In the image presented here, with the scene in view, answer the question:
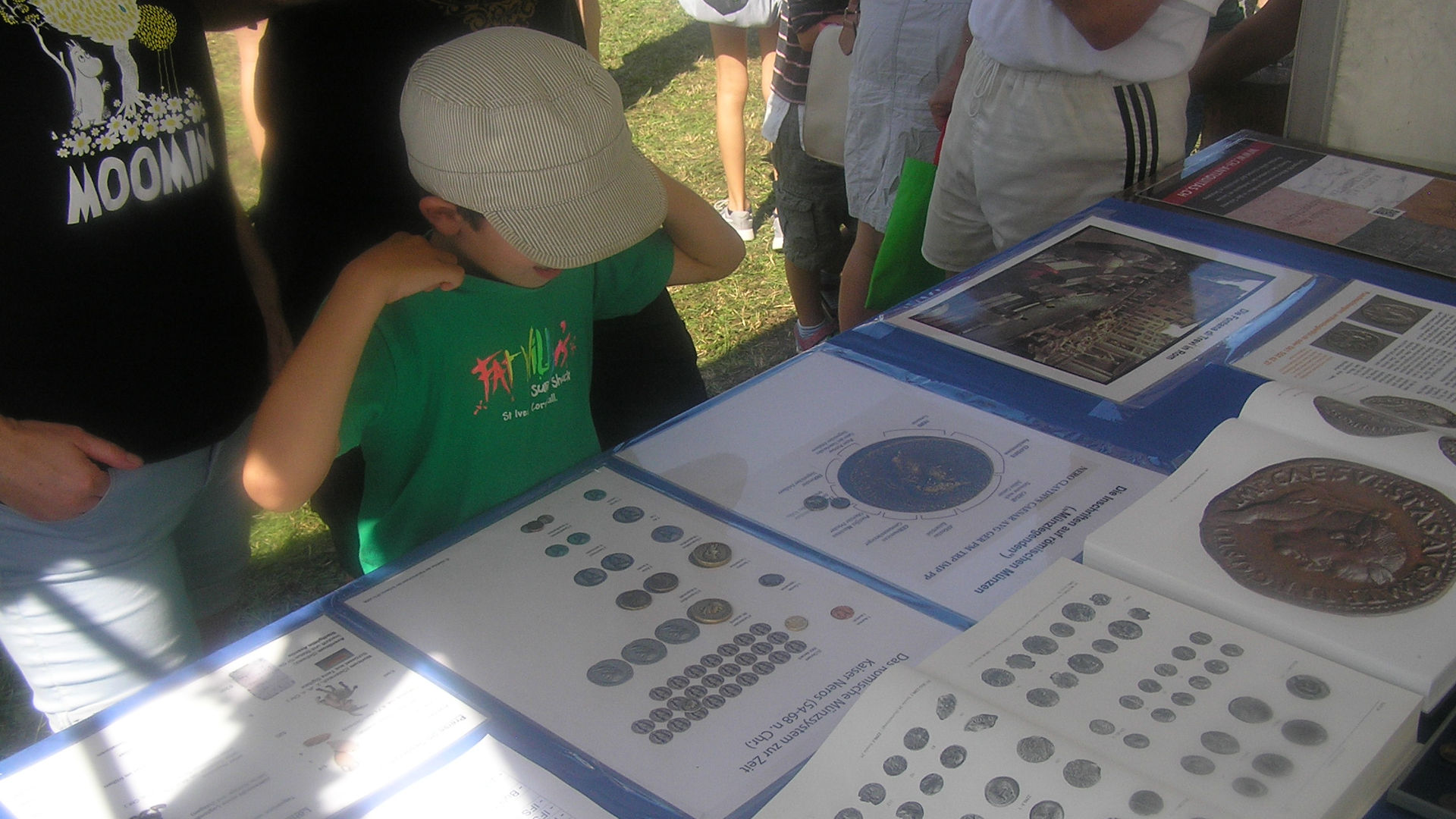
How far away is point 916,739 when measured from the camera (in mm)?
749

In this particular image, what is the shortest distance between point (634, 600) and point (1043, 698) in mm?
335

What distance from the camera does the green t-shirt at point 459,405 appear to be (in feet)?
3.90

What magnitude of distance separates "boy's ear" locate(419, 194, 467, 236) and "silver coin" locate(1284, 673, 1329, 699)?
824 millimetres

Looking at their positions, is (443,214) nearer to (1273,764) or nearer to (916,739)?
(916,739)

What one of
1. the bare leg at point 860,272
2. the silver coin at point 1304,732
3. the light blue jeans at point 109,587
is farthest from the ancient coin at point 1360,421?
the bare leg at point 860,272

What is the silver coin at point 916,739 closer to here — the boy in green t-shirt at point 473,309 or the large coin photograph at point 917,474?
the large coin photograph at point 917,474

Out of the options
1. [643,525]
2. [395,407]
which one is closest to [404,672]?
[643,525]

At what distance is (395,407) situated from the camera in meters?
1.19

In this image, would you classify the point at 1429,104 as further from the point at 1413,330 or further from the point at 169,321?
the point at 169,321

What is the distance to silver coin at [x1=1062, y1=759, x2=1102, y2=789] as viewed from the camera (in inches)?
27.7

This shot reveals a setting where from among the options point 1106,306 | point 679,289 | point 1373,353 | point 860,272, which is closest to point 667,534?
point 1106,306

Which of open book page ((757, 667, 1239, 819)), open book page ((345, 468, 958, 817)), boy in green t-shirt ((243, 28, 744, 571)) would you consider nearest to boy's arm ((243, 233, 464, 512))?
boy in green t-shirt ((243, 28, 744, 571))

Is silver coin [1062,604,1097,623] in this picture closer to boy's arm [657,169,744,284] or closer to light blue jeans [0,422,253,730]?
boy's arm [657,169,744,284]

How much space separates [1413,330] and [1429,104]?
690 mm
